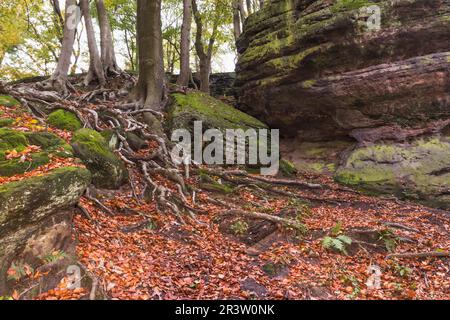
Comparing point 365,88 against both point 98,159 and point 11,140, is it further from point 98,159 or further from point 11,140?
point 11,140

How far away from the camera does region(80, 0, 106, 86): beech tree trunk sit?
43.1 ft

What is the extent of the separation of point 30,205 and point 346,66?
1138 centimetres

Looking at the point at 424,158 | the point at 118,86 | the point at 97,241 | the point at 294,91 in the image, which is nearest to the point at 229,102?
the point at 294,91

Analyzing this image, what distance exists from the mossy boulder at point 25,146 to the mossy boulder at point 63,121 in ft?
Result: 6.54

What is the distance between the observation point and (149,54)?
10.6 metres

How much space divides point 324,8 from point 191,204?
9650mm

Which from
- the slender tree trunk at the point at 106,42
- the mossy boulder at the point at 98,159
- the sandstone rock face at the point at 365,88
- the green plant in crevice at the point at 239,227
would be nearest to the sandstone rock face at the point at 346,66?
the sandstone rock face at the point at 365,88

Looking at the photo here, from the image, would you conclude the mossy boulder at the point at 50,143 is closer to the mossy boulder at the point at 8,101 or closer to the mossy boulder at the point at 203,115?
the mossy boulder at the point at 8,101

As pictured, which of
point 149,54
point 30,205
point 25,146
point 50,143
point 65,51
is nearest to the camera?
point 30,205

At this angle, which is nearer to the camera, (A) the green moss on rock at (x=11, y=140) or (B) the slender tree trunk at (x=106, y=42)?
(A) the green moss on rock at (x=11, y=140)

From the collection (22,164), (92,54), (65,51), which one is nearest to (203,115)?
(65,51)

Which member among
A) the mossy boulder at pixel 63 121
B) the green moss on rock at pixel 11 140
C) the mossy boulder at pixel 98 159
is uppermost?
the mossy boulder at pixel 63 121

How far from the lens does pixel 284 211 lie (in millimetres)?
7738

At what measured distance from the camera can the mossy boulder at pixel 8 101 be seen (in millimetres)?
7694
